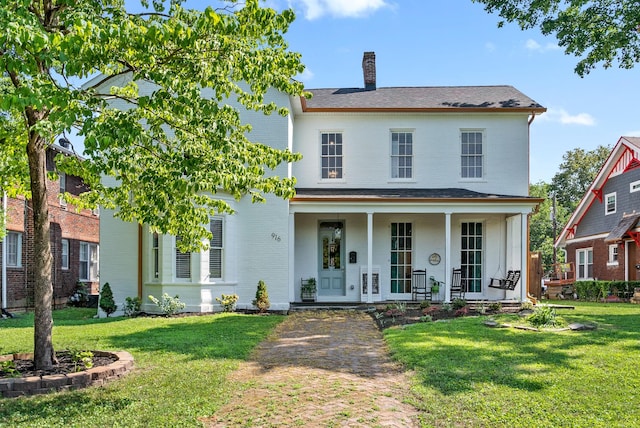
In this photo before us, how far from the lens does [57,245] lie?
66.9 ft

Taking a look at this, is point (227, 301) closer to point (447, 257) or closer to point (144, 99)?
point (447, 257)

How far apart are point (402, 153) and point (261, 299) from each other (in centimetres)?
690

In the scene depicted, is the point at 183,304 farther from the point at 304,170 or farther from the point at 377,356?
the point at 377,356

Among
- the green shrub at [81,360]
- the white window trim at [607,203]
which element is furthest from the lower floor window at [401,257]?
the white window trim at [607,203]

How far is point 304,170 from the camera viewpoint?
17516mm

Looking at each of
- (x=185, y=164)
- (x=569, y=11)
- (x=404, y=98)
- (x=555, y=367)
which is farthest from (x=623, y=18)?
(x=185, y=164)

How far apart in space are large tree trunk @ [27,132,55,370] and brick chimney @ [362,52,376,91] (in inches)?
560

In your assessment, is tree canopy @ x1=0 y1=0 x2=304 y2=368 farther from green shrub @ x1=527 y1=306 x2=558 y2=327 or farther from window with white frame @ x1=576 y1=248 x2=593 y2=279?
window with white frame @ x1=576 y1=248 x2=593 y2=279

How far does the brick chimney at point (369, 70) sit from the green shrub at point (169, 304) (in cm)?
1048

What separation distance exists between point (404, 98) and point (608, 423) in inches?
574

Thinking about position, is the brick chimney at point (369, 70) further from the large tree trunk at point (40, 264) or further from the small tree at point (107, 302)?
the large tree trunk at point (40, 264)

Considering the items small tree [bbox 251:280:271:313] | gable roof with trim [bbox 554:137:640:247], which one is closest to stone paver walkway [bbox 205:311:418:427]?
small tree [bbox 251:280:271:313]

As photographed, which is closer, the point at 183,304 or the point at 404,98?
the point at 183,304

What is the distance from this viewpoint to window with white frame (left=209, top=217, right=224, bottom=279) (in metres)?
14.9
